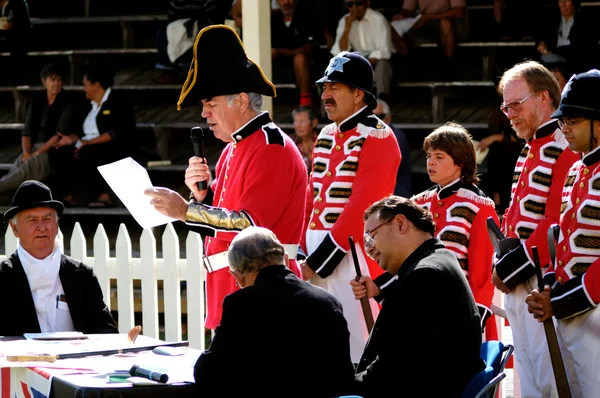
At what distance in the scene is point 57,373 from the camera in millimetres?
4406

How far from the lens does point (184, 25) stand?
12555 mm

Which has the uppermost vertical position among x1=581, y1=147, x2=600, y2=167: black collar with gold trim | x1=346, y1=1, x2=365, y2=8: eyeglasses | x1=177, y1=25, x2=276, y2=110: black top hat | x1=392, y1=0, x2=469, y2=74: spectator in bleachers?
x1=346, y1=1, x2=365, y2=8: eyeglasses

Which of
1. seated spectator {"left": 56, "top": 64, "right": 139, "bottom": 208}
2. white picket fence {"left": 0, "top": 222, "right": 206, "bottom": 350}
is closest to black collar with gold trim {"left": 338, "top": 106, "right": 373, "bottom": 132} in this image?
white picket fence {"left": 0, "top": 222, "right": 206, "bottom": 350}

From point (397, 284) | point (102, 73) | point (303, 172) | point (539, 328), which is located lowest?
point (539, 328)

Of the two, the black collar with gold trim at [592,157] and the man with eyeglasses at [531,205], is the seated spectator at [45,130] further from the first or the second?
the black collar with gold trim at [592,157]

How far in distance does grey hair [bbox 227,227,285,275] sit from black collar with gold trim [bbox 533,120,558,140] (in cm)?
168

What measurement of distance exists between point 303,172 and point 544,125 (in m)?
1.11

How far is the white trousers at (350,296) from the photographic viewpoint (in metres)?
6.05

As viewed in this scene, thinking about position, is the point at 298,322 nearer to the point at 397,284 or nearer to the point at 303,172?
the point at 397,284

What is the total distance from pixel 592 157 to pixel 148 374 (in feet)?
6.66

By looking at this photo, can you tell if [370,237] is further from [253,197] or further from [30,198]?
[30,198]

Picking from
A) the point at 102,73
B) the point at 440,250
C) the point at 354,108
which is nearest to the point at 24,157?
the point at 102,73

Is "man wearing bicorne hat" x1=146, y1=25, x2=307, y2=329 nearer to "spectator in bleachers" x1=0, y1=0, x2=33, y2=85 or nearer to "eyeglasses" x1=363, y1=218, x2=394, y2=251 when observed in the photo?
"eyeglasses" x1=363, y1=218, x2=394, y2=251

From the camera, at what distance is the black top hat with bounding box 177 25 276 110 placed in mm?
5227
